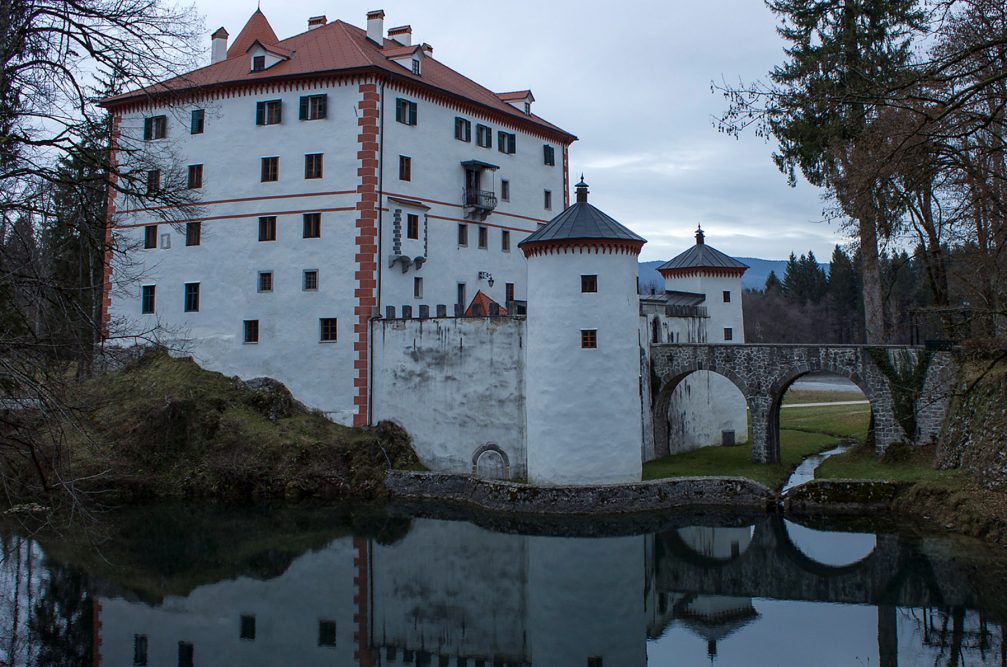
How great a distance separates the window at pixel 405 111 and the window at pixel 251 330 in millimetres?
8804

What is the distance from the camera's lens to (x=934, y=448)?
23172mm

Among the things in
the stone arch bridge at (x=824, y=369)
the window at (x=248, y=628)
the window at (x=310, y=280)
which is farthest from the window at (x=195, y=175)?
the window at (x=248, y=628)

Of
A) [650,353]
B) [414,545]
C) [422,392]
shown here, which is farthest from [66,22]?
[650,353]

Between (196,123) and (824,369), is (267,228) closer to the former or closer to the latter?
(196,123)

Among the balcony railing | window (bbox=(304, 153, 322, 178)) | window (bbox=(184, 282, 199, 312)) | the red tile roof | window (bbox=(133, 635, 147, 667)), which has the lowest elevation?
window (bbox=(133, 635, 147, 667))

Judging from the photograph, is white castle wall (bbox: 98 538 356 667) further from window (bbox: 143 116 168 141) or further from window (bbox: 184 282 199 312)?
window (bbox: 143 116 168 141)

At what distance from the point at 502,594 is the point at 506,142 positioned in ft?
69.0

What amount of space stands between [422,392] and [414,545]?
768 cm

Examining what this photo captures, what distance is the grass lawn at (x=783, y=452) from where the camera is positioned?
24727 mm

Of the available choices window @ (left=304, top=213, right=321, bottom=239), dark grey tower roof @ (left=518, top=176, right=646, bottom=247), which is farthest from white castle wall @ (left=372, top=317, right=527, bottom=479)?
window @ (left=304, top=213, right=321, bottom=239)

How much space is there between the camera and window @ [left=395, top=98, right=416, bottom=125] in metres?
28.4

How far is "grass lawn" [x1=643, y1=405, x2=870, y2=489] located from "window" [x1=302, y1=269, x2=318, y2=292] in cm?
1278

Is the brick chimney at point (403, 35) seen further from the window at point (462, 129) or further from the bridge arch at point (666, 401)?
the bridge arch at point (666, 401)

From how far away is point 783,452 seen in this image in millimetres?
29094
